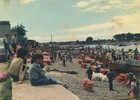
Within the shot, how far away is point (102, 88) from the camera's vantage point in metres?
26.6

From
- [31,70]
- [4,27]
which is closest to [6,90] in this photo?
[31,70]

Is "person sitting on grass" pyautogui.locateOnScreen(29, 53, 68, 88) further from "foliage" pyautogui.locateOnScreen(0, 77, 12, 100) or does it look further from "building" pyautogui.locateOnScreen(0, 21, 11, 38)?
"building" pyautogui.locateOnScreen(0, 21, 11, 38)

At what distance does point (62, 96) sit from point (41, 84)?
193 centimetres

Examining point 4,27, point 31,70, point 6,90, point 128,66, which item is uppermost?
point 4,27

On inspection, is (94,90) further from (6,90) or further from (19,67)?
(6,90)

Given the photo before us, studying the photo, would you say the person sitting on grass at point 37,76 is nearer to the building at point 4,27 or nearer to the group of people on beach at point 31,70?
the group of people on beach at point 31,70

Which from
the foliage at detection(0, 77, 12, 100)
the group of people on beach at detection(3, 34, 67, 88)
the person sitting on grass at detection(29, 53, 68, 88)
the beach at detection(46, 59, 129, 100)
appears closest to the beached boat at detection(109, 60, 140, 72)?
the beach at detection(46, 59, 129, 100)

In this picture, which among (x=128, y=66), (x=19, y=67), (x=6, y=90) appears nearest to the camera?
(x=6, y=90)

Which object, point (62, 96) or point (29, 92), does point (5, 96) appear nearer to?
point (29, 92)

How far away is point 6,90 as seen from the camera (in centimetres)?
1067

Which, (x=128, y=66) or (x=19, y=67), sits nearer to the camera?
(x=19, y=67)

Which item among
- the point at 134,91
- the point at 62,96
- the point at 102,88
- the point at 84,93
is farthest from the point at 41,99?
the point at 102,88

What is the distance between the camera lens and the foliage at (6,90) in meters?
9.43

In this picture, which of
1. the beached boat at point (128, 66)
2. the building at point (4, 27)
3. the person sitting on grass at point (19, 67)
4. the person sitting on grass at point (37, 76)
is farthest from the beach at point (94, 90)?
the building at point (4, 27)
